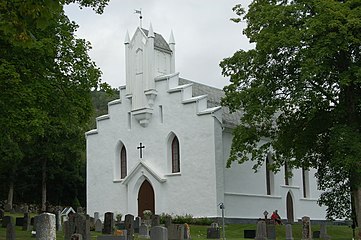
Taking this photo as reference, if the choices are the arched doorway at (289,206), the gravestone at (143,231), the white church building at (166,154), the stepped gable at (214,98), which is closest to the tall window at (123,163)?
the white church building at (166,154)

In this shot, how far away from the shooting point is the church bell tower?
40000 mm

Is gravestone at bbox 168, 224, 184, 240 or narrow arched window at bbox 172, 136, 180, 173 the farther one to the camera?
narrow arched window at bbox 172, 136, 180, 173

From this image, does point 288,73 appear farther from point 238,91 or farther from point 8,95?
point 8,95

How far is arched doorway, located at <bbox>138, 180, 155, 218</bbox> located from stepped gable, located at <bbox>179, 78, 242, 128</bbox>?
21.8 ft

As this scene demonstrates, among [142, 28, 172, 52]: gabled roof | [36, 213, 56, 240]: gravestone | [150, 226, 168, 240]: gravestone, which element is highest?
[142, 28, 172, 52]: gabled roof

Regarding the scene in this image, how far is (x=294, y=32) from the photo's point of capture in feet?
91.6

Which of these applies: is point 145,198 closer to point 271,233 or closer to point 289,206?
point 289,206

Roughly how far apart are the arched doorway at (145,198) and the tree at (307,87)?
9.83m

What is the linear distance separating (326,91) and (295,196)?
16600 millimetres

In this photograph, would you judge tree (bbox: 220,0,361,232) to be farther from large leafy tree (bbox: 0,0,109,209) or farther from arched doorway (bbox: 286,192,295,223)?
arched doorway (bbox: 286,192,295,223)

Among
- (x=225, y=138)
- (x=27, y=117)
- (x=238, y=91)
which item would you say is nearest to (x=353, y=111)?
(x=238, y=91)

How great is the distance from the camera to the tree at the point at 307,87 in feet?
89.3

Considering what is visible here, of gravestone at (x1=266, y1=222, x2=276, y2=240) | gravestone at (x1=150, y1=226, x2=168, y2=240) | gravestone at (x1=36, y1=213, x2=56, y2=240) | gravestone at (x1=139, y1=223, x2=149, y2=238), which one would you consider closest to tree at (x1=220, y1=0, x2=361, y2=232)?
gravestone at (x1=266, y1=222, x2=276, y2=240)

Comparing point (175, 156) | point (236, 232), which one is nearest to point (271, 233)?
point (236, 232)
